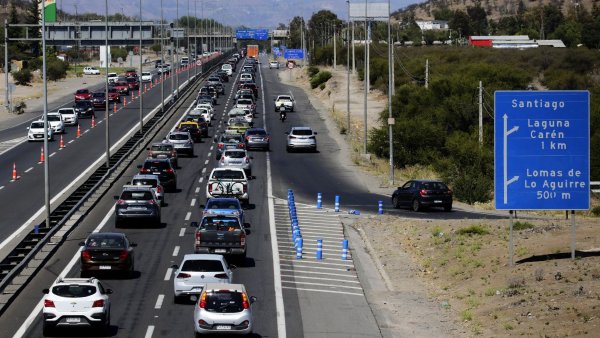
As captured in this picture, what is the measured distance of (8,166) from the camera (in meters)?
64.2

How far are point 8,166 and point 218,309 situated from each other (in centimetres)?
4063

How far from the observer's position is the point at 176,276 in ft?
102

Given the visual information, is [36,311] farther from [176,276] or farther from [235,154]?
[235,154]

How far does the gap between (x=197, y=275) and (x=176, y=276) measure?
65 cm

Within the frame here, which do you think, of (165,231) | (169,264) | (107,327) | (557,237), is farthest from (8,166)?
(107,327)

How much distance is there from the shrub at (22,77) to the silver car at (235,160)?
87.9 metres

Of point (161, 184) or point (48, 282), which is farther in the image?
point (161, 184)

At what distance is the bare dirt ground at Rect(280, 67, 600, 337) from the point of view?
29.1 m

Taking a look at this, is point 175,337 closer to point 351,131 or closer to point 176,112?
point 351,131

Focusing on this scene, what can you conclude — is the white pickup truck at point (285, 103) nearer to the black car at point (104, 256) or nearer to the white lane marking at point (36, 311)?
the white lane marking at point (36, 311)

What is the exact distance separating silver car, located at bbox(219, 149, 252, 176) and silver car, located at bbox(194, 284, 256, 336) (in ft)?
111

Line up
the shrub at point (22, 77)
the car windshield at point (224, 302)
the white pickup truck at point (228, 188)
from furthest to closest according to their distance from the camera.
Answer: the shrub at point (22, 77), the white pickup truck at point (228, 188), the car windshield at point (224, 302)

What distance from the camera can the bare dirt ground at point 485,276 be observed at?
2909 centimetres

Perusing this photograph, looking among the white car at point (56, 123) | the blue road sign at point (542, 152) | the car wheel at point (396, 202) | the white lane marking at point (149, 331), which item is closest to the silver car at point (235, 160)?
the car wheel at point (396, 202)
